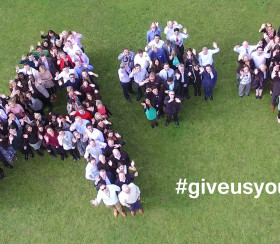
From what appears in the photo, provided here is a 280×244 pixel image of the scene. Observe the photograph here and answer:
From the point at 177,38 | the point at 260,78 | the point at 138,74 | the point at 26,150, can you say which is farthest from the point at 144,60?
the point at 26,150

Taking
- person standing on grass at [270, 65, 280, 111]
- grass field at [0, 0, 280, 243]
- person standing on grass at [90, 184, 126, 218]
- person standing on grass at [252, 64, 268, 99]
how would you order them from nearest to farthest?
1. person standing on grass at [90, 184, 126, 218]
2. grass field at [0, 0, 280, 243]
3. person standing on grass at [270, 65, 280, 111]
4. person standing on grass at [252, 64, 268, 99]

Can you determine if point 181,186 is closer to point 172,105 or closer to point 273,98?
point 172,105

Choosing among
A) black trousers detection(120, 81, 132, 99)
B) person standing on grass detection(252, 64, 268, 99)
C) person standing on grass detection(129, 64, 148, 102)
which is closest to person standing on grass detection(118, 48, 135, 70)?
person standing on grass detection(129, 64, 148, 102)

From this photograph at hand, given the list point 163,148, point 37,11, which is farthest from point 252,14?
point 37,11

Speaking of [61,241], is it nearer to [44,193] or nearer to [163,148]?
[44,193]

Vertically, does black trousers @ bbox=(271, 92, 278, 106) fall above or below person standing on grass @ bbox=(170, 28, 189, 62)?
below

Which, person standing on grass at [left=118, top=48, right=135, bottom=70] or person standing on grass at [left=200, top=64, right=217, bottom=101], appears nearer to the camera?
person standing on grass at [left=200, top=64, right=217, bottom=101]

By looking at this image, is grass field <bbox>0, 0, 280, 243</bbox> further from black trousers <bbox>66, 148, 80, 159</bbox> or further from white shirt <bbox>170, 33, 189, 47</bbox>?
white shirt <bbox>170, 33, 189, 47</bbox>
